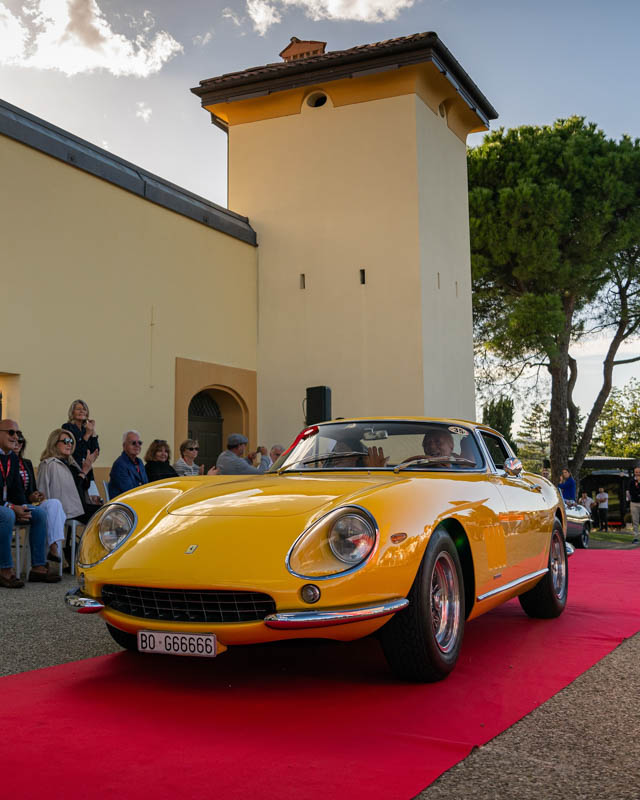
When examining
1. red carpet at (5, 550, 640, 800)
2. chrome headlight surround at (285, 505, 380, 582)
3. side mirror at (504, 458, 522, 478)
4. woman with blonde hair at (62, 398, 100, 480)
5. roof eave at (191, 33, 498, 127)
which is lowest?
red carpet at (5, 550, 640, 800)

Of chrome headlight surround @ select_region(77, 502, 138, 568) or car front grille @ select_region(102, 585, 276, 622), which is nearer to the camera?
car front grille @ select_region(102, 585, 276, 622)

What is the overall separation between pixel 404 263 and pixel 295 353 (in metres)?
3.04

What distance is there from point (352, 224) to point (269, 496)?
14996mm

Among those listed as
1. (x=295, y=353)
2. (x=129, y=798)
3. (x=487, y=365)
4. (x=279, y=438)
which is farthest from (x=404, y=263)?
(x=129, y=798)

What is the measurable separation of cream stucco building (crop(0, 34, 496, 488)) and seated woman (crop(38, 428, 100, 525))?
16.7 feet

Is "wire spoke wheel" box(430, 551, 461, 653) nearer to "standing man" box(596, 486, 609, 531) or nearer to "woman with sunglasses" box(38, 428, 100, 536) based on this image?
"woman with sunglasses" box(38, 428, 100, 536)

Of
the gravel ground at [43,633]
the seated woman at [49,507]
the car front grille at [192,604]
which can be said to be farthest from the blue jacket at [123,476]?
the car front grille at [192,604]

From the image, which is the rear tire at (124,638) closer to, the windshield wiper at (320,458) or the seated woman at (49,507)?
the windshield wiper at (320,458)

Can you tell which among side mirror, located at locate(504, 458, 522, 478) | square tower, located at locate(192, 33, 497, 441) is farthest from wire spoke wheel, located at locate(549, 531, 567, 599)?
square tower, located at locate(192, 33, 497, 441)

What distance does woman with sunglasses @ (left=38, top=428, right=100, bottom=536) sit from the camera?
849 centimetres

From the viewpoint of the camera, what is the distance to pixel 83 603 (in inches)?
156

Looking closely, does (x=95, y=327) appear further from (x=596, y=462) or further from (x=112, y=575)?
(x=596, y=462)

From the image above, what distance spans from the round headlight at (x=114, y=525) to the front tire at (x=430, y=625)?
1.38 metres

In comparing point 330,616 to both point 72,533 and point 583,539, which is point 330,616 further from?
point 583,539
